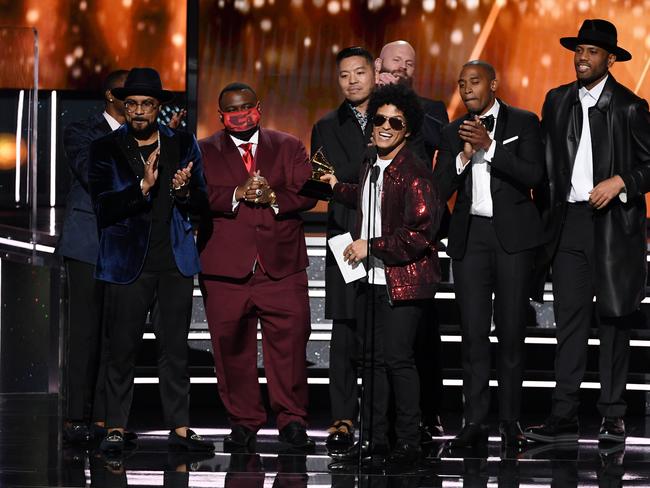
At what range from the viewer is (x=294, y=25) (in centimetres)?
1150

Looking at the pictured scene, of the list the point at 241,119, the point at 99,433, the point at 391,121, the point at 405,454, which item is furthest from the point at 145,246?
the point at 405,454

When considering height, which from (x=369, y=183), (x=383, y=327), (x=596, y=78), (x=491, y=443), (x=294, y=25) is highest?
(x=294, y=25)

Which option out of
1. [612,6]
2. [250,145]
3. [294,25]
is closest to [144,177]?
[250,145]

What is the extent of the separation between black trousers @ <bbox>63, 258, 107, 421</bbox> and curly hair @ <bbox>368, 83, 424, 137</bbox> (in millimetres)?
1806

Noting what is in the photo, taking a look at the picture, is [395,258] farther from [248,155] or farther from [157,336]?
[157,336]

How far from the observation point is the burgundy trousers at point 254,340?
7688 millimetres

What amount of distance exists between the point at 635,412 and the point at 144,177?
3.35 m

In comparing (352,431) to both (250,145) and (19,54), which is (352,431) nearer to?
(250,145)

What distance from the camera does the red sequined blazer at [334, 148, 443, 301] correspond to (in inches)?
278

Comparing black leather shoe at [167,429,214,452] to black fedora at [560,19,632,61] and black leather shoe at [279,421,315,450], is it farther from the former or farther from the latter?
black fedora at [560,19,632,61]

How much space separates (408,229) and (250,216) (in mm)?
953

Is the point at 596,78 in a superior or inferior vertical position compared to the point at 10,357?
superior

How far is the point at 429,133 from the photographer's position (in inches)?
312

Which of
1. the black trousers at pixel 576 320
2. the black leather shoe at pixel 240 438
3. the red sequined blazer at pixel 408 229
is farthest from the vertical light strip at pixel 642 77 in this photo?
the black leather shoe at pixel 240 438
